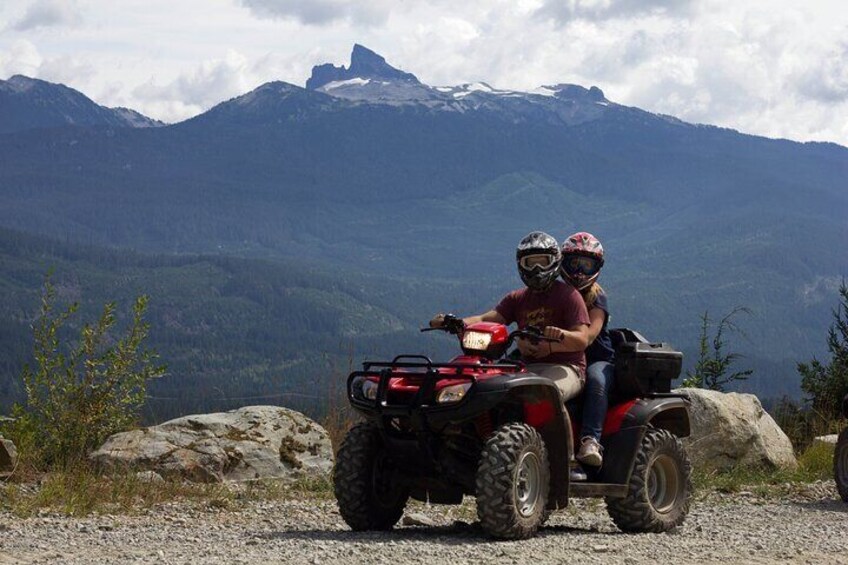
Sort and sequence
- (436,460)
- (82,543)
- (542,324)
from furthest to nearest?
1. (542,324)
2. (436,460)
3. (82,543)

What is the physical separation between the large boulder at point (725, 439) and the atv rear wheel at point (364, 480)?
7.55 meters

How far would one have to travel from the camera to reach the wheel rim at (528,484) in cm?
1006

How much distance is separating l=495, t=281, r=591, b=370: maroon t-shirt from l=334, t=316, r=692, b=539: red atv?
41cm

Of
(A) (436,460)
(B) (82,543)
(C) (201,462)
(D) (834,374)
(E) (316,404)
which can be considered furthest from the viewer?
(D) (834,374)

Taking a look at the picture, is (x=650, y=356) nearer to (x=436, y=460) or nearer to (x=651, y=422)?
(x=651, y=422)

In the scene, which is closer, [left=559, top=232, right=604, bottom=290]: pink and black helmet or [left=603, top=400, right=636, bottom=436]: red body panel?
[left=603, top=400, right=636, bottom=436]: red body panel

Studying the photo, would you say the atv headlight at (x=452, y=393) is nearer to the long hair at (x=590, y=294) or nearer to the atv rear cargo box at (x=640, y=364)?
the long hair at (x=590, y=294)

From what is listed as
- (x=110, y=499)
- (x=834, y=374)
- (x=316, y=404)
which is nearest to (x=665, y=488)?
(x=110, y=499)

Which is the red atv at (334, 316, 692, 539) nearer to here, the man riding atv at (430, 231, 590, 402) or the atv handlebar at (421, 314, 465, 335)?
the atv handlebar at (421, 314, 465, 335)

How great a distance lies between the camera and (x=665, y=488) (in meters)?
11.6

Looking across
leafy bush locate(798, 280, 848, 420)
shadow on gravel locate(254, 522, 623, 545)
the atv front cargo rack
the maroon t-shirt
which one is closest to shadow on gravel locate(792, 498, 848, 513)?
shadow on gravel locate(254, 522, 623, 545)

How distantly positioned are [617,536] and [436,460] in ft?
5.29

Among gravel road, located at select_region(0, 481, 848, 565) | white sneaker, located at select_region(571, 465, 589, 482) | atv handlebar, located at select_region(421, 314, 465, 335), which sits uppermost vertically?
atv handlebar, located at select_region(421, 314, 465, 335)

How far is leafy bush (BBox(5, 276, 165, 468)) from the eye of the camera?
47.6 feet
